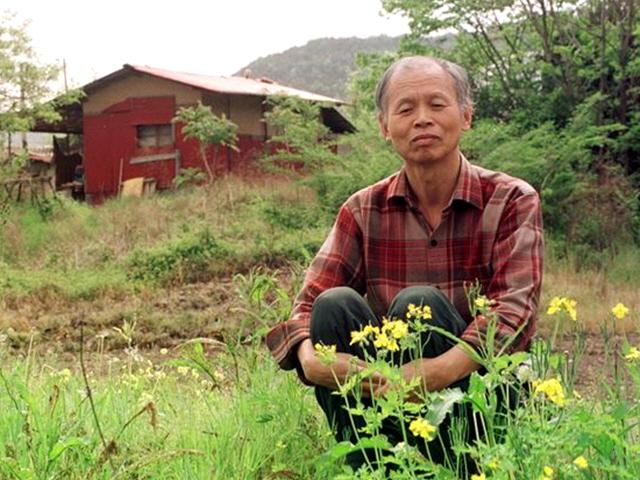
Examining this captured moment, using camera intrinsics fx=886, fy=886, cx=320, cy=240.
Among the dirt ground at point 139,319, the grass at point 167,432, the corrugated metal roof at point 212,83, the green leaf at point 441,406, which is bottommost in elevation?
the dirt ground at point 139,319

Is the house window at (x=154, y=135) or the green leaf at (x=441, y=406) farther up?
the house window at (x=154, y=135)

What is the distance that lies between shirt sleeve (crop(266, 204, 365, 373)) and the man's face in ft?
1.00

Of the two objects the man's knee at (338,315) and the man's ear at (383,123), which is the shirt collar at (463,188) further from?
the man's knee at (338,315)

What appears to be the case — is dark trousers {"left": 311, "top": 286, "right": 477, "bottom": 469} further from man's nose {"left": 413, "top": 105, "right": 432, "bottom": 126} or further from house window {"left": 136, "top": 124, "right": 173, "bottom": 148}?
house window {"left": 136, "top": 124, "right": 173, "bottom": 148}

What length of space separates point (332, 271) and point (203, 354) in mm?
504

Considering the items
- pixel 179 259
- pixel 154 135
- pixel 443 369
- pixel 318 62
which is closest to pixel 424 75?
pixel 443 369

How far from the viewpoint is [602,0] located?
41.5ft

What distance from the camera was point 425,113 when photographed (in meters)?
2.41

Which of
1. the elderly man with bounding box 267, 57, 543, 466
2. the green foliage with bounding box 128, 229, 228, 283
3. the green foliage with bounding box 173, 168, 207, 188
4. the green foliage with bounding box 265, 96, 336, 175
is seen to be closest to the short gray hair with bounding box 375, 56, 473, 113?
the elderly man with bounding box 267, 57, 543, 466

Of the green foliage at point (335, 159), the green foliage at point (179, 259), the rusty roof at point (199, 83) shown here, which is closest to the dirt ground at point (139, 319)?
the green foliage at point (179, 259)

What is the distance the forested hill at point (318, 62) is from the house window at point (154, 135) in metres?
56.3

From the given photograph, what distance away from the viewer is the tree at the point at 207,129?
17234mm

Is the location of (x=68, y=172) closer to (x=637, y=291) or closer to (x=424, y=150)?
(x=637, y=291)

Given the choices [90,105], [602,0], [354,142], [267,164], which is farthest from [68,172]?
[602,0]
